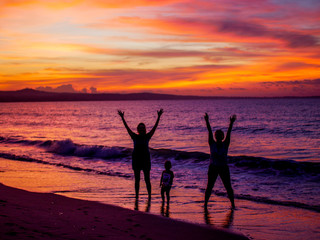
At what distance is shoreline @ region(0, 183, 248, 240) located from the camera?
17.4ft

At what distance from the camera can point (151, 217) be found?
7074 millimetres

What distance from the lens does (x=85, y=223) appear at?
6.06 m

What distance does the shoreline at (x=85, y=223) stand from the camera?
209 inches

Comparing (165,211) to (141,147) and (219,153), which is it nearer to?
(141,147)

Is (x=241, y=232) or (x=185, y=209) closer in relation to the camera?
(x=241, y=232)

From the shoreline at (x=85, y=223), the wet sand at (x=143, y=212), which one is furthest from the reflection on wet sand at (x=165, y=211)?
the shoreline at (x=85, y=223)

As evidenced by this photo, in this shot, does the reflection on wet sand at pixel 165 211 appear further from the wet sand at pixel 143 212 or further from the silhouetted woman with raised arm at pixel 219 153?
the silhouetted woman with raised arm at pixel 219 153

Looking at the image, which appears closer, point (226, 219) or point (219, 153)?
point (226, 219)

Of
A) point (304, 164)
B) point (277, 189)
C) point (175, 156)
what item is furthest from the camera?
point (175, 156)

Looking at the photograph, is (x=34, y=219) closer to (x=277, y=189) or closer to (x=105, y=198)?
(x=105, y=198)

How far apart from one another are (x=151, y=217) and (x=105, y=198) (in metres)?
2.51

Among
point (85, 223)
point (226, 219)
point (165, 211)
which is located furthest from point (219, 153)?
point (85, 223)

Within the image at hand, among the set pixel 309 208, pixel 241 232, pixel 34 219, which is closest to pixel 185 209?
pixel 241 232

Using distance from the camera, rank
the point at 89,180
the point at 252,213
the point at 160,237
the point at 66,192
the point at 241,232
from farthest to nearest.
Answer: the point at 89,180, the point at 66,192, the point at 252,213, the point at 241,232, the point at 160,237
